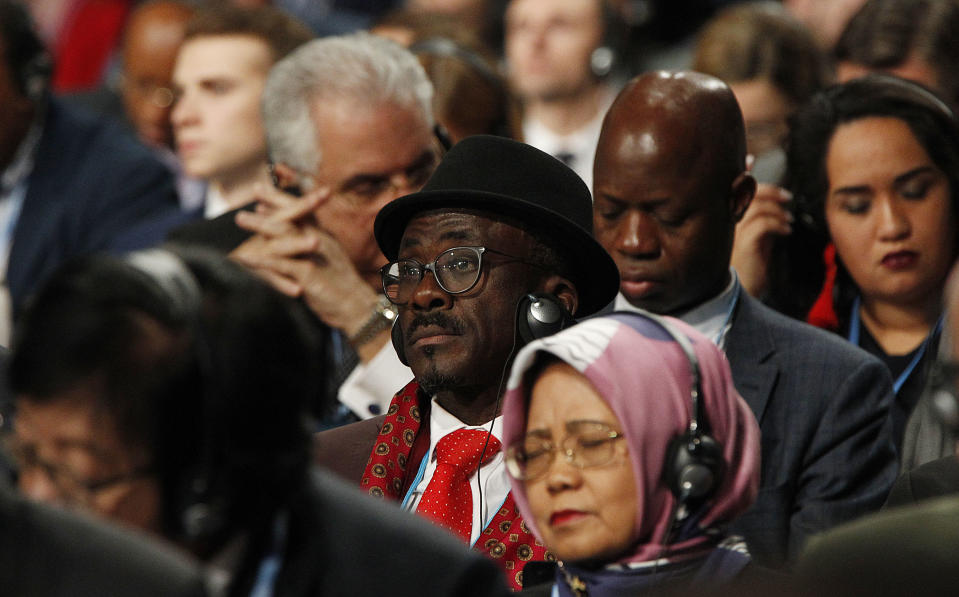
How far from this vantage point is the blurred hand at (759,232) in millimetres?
4348

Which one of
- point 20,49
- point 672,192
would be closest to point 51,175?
point 20,49

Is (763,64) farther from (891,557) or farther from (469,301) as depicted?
(891,557)

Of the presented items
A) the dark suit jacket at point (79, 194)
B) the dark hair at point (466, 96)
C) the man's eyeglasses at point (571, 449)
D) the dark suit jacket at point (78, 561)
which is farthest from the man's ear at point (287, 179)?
the dark suit jacket at point (78, 561)

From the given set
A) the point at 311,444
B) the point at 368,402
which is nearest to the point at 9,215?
the point at 368,402

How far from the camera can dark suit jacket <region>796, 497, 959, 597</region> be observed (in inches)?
64.3

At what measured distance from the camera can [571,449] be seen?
281 cm

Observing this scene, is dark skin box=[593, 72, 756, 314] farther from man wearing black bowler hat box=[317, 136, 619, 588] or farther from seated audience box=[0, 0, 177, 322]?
seated audience box=[0, 0, 177, 322]

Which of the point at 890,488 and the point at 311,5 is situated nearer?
the point at 890,488

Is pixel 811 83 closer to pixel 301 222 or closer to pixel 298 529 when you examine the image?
pixel 301 222

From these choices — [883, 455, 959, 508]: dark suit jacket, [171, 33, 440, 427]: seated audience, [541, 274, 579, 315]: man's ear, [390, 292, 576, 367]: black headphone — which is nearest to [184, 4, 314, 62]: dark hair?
[171, 33, 440, 427]: seated audience

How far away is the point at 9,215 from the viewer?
5.96 metres

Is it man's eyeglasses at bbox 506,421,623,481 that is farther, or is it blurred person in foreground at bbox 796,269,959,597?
man's eyeglasses at bbox 506,421,623,481

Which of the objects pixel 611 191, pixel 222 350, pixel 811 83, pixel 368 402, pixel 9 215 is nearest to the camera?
pixel 222 350

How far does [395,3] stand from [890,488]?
6497 mm
